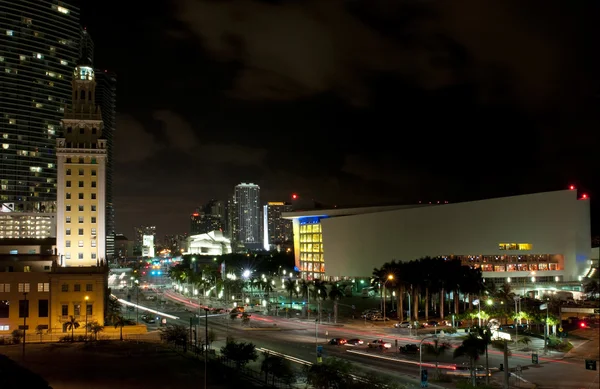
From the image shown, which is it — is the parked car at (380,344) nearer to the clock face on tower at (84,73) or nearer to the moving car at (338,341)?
the moving car at (338,341)

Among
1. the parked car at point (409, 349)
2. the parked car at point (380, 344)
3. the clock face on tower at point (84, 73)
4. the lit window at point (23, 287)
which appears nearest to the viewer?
the parked car at point (409, 349)

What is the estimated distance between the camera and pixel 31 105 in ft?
505

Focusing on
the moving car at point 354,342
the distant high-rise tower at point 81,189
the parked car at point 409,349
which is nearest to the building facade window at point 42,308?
the distant high-rise tower at point 81,189

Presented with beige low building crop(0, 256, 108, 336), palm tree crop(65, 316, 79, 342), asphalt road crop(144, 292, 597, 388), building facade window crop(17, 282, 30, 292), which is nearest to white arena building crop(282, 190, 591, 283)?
asphalt road crop(144, 292, 597, 388)

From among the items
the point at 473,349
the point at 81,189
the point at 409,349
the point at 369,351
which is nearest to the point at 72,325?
the point at 81,189

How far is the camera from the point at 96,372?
45.4 metres

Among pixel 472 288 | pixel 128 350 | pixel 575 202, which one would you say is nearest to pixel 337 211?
pixel 575 202

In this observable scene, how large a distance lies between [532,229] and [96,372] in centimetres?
8714

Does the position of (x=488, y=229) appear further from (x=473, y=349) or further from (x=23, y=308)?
(x=23, y=308)

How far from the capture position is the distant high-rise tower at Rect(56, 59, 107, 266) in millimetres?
73438

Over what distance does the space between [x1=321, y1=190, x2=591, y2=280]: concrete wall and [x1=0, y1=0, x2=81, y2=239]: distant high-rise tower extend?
88.0 meters

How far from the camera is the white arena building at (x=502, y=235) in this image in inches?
4277

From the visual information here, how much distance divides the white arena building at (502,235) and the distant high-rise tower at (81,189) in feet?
210

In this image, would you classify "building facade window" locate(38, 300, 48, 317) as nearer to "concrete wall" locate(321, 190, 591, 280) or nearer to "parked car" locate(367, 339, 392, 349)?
"parked car" locate(367, 339, 392, 349)
